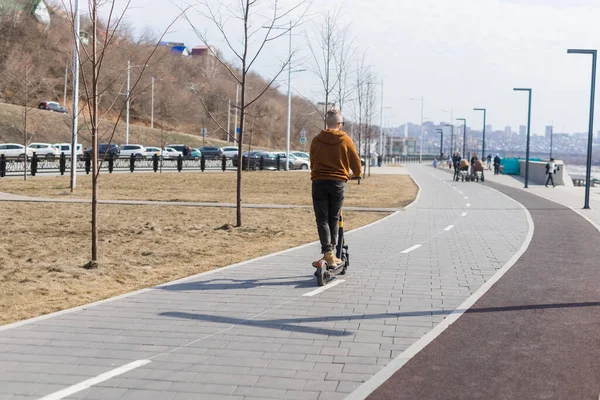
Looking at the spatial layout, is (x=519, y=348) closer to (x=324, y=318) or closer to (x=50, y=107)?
(x=324, y=318)

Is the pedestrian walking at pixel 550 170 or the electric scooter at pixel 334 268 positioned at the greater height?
→ the pedestrian walking at pixel 550 170

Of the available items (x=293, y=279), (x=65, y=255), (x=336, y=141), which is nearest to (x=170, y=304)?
(x=293, y=279)

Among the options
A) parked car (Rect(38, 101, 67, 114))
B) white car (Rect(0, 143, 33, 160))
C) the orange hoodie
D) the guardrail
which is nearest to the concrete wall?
the guardrail

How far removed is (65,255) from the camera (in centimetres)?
1119

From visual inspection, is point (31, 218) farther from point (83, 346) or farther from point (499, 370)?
point (499, 370)

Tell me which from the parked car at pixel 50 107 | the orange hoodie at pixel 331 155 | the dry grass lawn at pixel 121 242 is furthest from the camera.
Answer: the parked car at pixel 50 107

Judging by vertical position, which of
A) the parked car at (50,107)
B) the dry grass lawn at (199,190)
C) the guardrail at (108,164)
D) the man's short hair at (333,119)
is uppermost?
the parked car at (50,107)

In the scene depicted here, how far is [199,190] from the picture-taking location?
28891 millimetres

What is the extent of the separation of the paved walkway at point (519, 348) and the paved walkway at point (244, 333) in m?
0.31

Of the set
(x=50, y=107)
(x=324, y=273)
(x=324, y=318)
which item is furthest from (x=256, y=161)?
(x=324, y=318)

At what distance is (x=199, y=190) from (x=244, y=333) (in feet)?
75.2

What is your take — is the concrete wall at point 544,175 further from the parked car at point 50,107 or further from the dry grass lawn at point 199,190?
the parked car at point 50,107

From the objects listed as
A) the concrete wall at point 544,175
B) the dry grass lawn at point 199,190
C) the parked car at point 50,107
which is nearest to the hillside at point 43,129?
the parked car at point 50,107

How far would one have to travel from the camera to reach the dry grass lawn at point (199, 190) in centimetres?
2384
